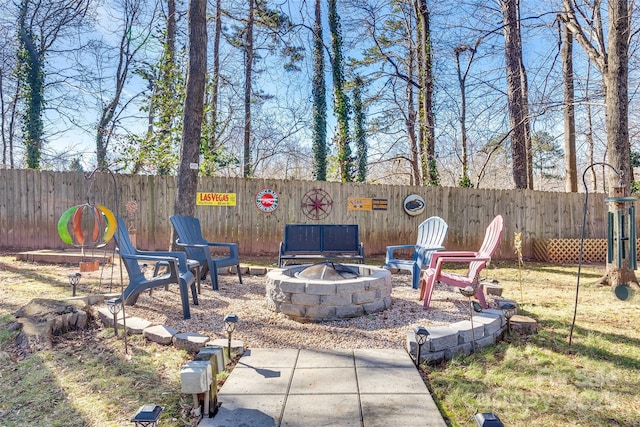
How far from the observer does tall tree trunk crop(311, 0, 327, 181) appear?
11.5 metres

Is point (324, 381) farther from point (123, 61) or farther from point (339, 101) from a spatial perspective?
point (123, 61)

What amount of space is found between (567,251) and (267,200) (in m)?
6.30

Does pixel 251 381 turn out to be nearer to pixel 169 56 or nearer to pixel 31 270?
pixel 31 270

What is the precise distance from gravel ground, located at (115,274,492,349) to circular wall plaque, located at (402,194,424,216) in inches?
143

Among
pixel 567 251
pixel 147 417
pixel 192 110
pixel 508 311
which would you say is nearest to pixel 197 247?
pixel 192 110

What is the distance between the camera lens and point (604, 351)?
110 inches

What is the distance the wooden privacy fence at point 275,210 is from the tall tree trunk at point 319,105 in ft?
12.3

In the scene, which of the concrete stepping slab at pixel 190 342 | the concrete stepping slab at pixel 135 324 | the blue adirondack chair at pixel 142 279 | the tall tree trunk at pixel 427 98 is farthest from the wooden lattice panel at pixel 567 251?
the concrete stepping slab at pixel 135 324

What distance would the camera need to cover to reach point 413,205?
8.00m

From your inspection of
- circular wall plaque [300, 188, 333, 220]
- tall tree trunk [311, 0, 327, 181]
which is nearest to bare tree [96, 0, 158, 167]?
tall tree trunk [311, 0, 327, 181]

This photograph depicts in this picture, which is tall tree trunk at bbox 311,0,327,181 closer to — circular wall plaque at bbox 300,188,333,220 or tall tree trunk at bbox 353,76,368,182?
tall tree trunk at bbox 353,76,368,182

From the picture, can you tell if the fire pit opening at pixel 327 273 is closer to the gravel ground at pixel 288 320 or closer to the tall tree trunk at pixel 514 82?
the gravel ground at pixel 288 320

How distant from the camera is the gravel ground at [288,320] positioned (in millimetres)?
2914

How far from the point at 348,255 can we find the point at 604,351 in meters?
3.48
